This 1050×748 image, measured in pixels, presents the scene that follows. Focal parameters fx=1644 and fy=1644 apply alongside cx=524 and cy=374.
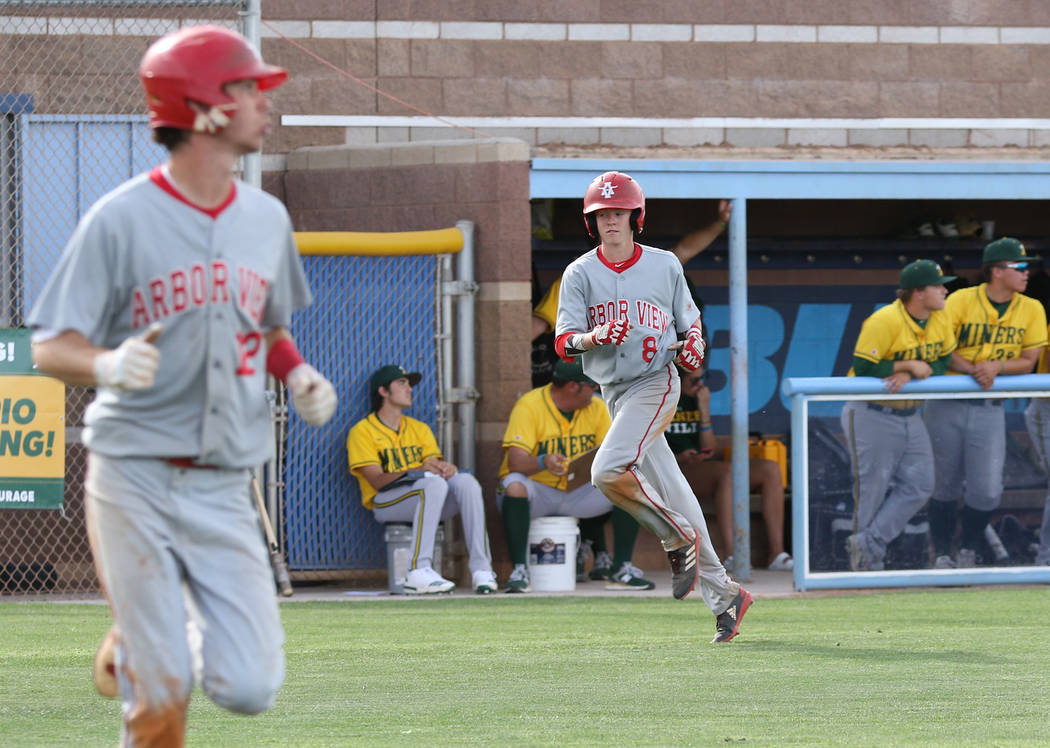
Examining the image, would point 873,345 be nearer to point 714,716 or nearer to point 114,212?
point 714,716

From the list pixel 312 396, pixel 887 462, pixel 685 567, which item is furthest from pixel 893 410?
pixel 312 396

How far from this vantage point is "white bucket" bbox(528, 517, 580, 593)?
11117mm

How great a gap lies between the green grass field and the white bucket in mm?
1556

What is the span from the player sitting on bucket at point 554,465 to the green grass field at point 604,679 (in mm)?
1563

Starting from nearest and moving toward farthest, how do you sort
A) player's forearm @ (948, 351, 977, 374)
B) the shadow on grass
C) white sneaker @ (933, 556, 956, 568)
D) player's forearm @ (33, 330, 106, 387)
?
player's forearm @ (33, 330, 106, 387) → the shadow on grass → white sneaker @ (933, 556, 956, 568) → player's forearm @ (948, 351, 977, 374)

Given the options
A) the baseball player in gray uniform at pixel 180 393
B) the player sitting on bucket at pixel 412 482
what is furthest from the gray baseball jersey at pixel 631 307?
the baseball player in gray uniform at pixel 180 393

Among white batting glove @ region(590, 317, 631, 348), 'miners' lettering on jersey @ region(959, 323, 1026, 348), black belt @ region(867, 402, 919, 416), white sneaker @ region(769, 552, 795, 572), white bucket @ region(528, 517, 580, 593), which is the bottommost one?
white sneaker @ region(769, 552, 795, 572)

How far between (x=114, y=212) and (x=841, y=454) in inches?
300

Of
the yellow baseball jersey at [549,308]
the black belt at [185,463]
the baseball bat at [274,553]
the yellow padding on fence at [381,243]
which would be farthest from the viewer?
the yellow baseball jersey at [549,308]

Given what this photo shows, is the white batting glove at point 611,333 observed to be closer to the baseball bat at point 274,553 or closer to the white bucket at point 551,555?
the baseball bat at point 274,553

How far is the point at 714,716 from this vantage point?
209 inches

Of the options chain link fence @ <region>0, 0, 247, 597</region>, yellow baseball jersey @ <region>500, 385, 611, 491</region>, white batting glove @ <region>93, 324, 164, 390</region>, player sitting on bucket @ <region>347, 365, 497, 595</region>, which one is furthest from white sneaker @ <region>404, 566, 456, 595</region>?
white batting glove @ <region>93, 324, 164, 390</region>

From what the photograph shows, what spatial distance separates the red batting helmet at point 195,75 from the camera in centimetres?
355

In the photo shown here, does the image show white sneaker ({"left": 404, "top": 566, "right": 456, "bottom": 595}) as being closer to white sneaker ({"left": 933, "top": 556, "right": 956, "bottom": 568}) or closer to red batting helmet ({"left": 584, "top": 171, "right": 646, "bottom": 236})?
white sneaker ({"left": 933, "top": 556, "right": 956, "bottom": 568})
